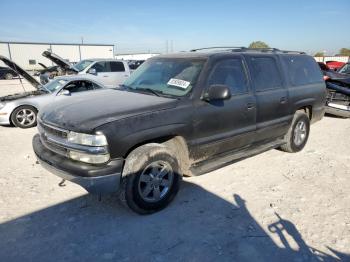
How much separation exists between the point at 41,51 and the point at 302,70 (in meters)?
49.4

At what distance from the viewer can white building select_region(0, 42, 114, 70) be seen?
45.6 meters

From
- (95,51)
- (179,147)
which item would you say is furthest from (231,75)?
Result: (95,51)

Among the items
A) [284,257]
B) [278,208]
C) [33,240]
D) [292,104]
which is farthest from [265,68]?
[33,240]

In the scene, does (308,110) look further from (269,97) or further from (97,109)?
(97,109)

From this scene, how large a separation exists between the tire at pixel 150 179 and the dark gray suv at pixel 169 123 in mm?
11

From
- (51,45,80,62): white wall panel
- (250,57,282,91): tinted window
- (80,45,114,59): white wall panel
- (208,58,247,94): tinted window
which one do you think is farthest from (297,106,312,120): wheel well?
(80,45,114,59): white wall panel

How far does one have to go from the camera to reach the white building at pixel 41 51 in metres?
45.6

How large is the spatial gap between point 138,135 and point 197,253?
4.41 feet

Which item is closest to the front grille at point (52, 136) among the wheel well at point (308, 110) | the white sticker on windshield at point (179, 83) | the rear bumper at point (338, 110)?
the white sticker on windshield at point (179, 83)

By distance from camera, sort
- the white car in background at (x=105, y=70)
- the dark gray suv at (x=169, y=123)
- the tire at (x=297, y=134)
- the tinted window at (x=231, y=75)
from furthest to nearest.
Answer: the white car in background at (x=105, y=70)
the tire at (x=297, y=134)
the tinted window at (x=231, y=75)
the dark gray suv at (x=169, y=123)

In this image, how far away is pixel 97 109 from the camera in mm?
3543

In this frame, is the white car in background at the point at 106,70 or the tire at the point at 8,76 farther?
the tire at the point at 8,76

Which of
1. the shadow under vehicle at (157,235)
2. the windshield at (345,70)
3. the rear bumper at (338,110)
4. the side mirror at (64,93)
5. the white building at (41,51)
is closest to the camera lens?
the shadow under vehicle at (157,235)

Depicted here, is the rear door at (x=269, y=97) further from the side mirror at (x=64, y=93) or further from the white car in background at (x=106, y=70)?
the white car in background at (x=106, y=70)
